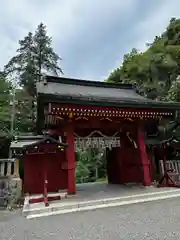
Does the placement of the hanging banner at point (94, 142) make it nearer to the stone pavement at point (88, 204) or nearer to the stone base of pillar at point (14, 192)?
the stone pavement at point (88, 204)

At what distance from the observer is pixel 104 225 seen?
3670mm

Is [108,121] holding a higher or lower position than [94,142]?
higher

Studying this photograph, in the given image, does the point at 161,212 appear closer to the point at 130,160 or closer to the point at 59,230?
the point at 59,230

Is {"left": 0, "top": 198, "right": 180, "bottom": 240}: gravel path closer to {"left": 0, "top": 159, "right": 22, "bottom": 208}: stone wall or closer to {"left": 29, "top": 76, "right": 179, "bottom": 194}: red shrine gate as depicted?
{"left": 0, "top": 159, "right": 22, "bottom": 208}: stone wall

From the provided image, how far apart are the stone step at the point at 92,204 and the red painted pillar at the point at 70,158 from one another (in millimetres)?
1101

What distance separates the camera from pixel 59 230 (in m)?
3.54

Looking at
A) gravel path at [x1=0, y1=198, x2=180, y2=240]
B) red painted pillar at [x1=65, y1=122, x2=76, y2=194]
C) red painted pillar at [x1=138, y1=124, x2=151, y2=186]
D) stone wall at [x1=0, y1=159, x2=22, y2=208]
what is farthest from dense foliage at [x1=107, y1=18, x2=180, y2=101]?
gravel path at [x1=0, y1=198, x2=180, y2=240]

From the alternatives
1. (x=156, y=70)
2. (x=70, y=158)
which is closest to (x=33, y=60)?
(x=156, y=70)

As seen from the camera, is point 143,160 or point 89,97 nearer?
point 89,97

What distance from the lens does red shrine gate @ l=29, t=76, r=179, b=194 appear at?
6633mm

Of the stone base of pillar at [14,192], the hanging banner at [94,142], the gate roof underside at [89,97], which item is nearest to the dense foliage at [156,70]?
the gate roof underside at [89,97]

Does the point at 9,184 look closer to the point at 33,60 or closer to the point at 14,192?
the point at 14,192

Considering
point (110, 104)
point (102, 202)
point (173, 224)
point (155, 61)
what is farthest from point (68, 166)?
point (155, 61)

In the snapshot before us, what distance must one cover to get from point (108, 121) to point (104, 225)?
16.5ft
